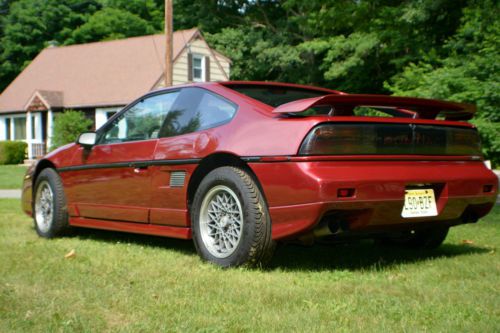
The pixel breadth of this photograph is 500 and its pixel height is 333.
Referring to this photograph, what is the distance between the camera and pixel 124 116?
6.30 m

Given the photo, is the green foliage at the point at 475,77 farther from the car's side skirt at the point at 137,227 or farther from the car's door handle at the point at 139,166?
the car's door handle at the point at 139,166

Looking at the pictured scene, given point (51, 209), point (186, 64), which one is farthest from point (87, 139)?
point (186, 64)

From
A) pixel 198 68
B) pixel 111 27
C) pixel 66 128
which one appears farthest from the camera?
pixel 111 27

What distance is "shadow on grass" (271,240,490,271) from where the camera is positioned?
4.97m

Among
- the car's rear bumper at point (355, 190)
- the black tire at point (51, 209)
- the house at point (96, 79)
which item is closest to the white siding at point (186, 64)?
the house at point (96, 79)

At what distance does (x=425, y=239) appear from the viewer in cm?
Answer: 572

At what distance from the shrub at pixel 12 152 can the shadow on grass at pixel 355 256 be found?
1046 inches

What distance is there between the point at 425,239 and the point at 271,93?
182 cm

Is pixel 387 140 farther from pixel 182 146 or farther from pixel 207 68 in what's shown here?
pixel 207 68

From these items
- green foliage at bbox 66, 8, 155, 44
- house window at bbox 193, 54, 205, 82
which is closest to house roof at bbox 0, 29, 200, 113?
house window at bbox 193, 54, 205, 82

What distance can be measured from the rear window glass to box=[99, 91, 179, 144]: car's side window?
2.36 feet

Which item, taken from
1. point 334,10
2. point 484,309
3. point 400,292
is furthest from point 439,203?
point 334,10

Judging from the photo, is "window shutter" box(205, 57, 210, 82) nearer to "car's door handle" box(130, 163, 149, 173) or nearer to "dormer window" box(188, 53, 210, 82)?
"dormer window" box(188, 53, 210, 82)

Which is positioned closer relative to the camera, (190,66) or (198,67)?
(190,66)
